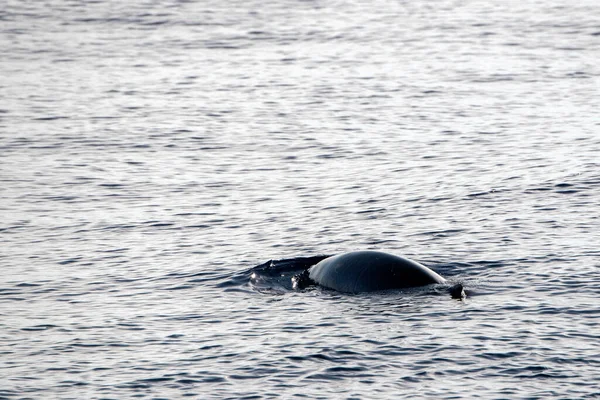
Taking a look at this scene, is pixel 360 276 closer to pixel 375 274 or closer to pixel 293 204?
pixel 375 274

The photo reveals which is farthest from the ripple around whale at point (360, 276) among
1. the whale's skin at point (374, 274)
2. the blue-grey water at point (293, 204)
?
the blue-grey water at point (293, 204)

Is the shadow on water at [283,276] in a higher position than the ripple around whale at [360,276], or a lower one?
lower

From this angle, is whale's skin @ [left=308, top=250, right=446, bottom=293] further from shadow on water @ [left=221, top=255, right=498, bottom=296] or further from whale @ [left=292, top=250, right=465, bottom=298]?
shadow on water @ [left=221, top=255, right=498, bottom=296]

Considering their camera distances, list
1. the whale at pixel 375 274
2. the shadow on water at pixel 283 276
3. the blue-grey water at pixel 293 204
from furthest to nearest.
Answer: the shadow on water at pixel 283 276 < the whale at pixel 375 274 < the blue-grey water at pixel 293 204

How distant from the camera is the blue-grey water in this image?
1995 centimetres

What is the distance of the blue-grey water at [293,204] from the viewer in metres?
20.0

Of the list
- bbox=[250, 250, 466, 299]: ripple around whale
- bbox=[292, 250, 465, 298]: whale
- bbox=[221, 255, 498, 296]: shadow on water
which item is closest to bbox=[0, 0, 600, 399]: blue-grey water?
bbox=[221, 255, 498, 296]: shadow on water

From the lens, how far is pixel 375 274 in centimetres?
2300

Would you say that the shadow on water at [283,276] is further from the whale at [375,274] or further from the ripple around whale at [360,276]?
the whale at [375,274]

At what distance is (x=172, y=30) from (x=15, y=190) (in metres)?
28.4

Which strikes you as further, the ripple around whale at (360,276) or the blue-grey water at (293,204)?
the ripple around whale at (360,276)

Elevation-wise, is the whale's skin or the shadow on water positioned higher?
the whale's skin

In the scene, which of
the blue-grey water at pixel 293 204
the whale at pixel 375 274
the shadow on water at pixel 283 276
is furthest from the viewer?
the shadow on water at pixel 283 276

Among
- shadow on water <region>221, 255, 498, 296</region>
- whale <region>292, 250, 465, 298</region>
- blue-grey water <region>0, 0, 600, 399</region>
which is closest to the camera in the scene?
blue-grey water <region>0, 0, 600, 399</region>
